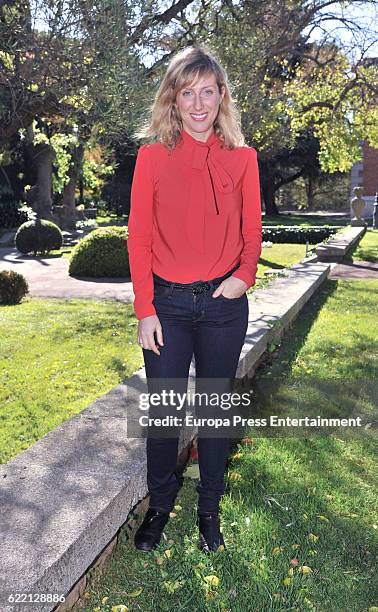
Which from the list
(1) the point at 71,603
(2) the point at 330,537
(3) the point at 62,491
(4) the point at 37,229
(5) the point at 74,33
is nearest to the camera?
(1) the point at 71,603

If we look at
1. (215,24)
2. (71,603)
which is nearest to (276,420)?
(71,603)

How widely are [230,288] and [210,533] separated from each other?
3.99 feet

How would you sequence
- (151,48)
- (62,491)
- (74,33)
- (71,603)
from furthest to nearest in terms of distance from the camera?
1. (151,48)
2. (74,33)
3. (62,491)
4. (71,603)

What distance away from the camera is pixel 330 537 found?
2914 millimetres

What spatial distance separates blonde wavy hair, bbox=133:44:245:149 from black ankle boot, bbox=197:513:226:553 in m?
1.76

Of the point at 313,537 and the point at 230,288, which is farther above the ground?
the point at 230,288

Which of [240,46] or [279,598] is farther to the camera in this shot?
[240,46]

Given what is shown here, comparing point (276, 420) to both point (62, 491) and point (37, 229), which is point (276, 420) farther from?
point (37, 229)

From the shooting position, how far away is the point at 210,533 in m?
2.77

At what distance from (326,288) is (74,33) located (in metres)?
6.80

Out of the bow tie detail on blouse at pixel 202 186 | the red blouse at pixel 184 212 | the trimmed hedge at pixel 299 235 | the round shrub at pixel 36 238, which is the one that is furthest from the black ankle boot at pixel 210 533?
the trimmed hedge at pixel 299 235

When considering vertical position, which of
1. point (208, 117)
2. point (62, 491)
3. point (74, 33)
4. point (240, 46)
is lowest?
point (62, 491)

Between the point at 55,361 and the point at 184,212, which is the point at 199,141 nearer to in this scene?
the point at 184,212

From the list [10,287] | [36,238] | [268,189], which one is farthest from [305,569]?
[268,189]
